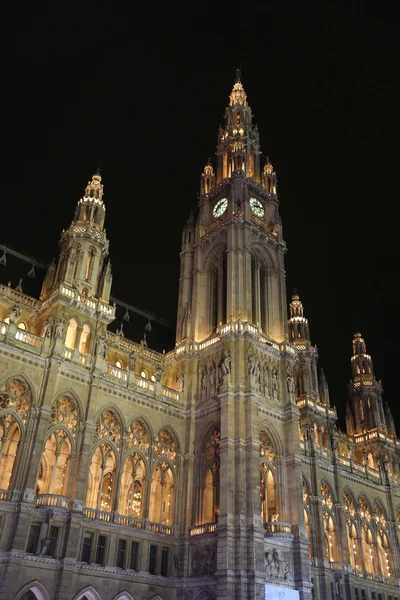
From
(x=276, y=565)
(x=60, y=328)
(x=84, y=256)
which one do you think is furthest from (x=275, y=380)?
(x=84, y=256)

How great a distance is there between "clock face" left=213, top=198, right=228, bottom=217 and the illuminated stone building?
0.18 metres

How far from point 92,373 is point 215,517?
1520 centimetres

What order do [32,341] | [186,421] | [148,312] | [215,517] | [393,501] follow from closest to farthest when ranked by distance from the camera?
[32,341], [215,517], [186,421], [148,312], [393,501]

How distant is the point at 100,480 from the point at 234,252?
24.6 meters

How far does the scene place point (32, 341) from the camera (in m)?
41.5

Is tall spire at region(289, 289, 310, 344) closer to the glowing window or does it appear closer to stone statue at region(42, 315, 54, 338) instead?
the glowing window

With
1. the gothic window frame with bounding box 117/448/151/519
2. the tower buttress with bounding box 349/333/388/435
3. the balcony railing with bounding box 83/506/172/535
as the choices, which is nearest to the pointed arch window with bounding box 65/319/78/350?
the gothic window frame with bounding box 117/448/151/519

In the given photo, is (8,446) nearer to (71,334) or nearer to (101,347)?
(71,334)

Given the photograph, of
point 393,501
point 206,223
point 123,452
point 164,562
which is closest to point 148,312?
point 206,223

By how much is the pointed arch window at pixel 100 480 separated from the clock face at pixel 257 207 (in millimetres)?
29710

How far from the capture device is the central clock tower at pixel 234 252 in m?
53.5

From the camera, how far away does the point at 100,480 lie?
4069cm

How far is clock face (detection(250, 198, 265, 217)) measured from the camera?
59.9 metres

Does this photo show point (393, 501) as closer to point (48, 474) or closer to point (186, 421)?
point (186, 421)
